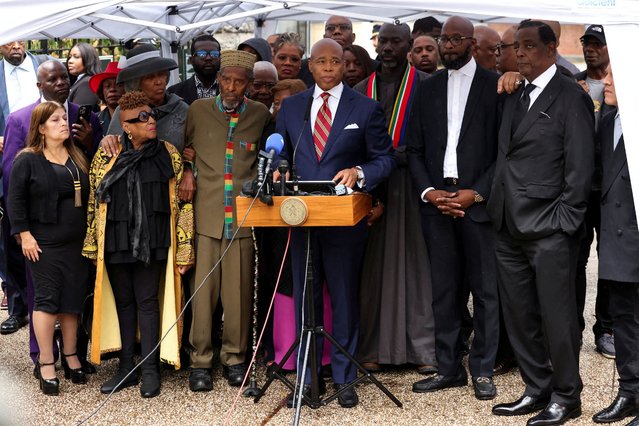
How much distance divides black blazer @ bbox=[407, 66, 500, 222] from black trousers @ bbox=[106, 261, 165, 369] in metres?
1.95

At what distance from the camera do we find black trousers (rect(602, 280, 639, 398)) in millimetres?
5270

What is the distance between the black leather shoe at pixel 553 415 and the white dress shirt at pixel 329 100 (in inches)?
87.6

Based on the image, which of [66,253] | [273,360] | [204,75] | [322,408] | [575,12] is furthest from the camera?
[204,75]

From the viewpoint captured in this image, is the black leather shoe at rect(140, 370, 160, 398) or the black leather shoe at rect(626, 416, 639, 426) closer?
the black leather shoe at rect(626, 416, 639, 426)

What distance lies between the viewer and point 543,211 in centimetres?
518

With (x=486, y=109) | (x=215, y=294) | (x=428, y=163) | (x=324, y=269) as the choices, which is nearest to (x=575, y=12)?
(x=486, y=109)

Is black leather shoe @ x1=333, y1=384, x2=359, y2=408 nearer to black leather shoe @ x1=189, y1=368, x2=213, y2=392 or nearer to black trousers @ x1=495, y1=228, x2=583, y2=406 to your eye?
black leather shoe @ x1=189, y1=368, x2=213, y2=392

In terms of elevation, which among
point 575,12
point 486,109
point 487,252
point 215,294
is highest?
point 575,12

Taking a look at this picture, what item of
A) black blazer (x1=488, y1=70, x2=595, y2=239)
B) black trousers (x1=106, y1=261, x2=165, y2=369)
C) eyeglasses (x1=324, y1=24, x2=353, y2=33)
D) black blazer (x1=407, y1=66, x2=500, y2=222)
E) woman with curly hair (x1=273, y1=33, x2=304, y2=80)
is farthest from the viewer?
eyeglasses (x1=324, y1=24, x2=353, y2=33)

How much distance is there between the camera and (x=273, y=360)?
255 inches

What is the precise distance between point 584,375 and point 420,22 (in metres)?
4.06

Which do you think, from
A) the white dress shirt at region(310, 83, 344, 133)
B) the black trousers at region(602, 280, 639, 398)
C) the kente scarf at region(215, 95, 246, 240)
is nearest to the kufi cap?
the kente scarf at region(215, 95, 246, 240)

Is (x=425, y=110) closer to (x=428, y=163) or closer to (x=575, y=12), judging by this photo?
(x=428, y=163)

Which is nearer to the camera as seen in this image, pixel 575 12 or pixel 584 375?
pixel 575 12
